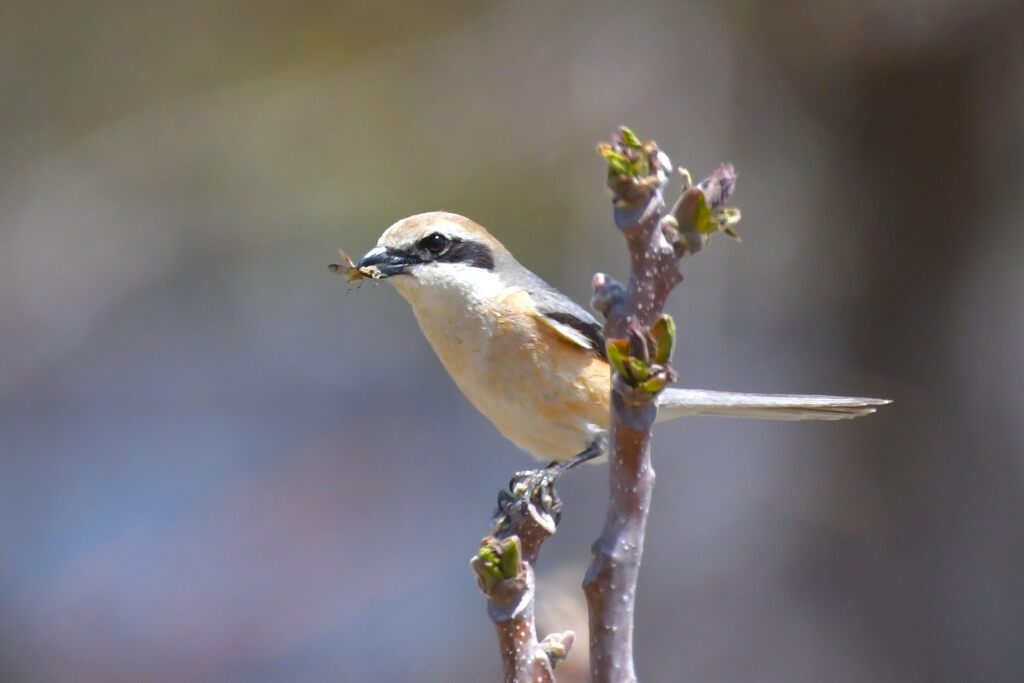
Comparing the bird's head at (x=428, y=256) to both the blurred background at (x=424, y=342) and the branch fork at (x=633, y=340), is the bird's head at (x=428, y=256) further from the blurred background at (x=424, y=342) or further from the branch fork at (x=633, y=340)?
the blurred background at (x=424, y=342)

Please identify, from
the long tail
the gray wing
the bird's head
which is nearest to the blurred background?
the long tail

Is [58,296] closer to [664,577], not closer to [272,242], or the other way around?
[272,242]

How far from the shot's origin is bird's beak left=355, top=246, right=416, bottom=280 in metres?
2.88

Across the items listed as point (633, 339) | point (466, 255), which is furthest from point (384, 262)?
point (633, 339)

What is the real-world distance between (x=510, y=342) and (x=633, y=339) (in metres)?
1.70

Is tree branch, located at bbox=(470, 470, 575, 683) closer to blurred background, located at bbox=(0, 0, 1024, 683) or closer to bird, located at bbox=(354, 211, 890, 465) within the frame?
bird, located at bbox=(354, 211, 890, 465)

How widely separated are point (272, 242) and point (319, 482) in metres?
1.52

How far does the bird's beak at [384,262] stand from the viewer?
2.88m

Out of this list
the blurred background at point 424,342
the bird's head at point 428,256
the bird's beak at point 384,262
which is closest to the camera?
the bird's beak at point 384,262

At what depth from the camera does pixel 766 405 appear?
3.19 meters

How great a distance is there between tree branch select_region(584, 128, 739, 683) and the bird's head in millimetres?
1656

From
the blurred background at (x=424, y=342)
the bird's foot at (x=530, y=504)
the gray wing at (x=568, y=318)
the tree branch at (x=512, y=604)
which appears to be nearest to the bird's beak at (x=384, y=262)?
the gray wing at (x=568, y=318)

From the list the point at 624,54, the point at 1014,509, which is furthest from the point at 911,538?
the point at 624,54

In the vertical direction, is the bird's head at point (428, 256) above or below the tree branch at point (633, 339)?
above
